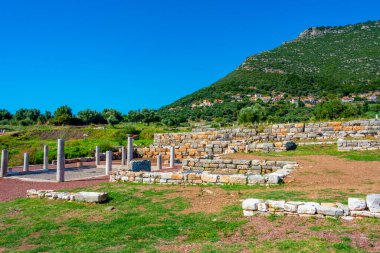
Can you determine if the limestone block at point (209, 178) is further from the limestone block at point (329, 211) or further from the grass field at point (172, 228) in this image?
the limestone block at point (329, 211)

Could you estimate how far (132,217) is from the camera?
889 cm

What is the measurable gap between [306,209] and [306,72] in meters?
71.3

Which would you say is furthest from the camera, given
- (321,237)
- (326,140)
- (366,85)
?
(366,85)

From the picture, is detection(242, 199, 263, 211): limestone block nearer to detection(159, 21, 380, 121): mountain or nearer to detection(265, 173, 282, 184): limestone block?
detection(265, 173, 282, 184): limestone block

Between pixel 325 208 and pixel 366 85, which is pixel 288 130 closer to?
pixel 325 208

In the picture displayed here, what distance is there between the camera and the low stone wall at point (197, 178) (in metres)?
12.3

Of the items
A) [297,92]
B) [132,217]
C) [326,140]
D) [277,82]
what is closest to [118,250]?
[132,217]

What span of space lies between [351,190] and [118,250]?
22.3ft

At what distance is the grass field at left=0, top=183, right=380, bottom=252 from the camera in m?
6.33

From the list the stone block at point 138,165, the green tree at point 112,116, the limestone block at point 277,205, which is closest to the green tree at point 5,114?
the green tree at point 112,116

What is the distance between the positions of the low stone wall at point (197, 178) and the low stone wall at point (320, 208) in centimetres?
418

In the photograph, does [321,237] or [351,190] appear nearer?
[321,237]

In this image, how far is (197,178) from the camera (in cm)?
1344

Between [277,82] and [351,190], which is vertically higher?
[277,82]
